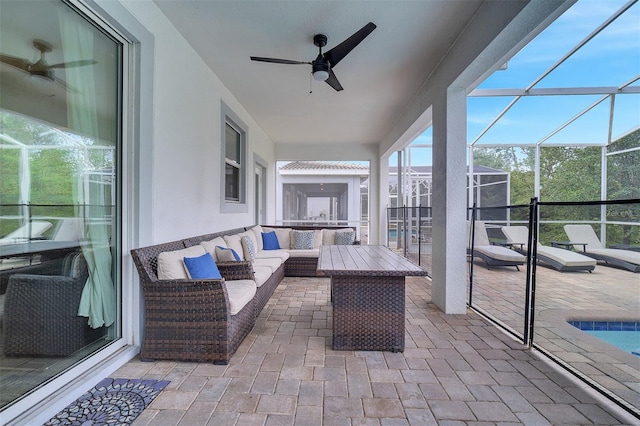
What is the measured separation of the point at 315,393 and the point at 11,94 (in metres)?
2.41

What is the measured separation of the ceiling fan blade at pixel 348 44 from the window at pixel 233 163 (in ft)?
6.52

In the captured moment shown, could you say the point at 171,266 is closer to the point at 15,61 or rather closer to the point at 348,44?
the point at 15,61

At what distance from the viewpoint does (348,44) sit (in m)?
2.49

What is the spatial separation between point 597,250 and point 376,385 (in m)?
4.25

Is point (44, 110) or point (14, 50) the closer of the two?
point (14, 50)

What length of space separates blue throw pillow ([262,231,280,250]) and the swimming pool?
437cm

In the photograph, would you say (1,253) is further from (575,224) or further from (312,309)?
(575,224)

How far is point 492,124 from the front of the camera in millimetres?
6227

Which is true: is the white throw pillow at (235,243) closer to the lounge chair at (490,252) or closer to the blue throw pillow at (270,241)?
the blue throw pillow at (270,241)

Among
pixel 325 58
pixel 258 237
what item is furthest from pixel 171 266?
pixel 258 237

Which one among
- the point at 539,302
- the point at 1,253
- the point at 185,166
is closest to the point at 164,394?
the point at 1,253

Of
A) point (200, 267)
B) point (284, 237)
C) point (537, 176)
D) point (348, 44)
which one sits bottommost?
point (284, 237)

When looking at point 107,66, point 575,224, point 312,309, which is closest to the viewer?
point 107,66

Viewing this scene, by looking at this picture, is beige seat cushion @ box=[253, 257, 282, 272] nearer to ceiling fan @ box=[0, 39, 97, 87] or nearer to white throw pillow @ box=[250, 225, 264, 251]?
white throw pillow @ box=[250, 225, 264, 251]
